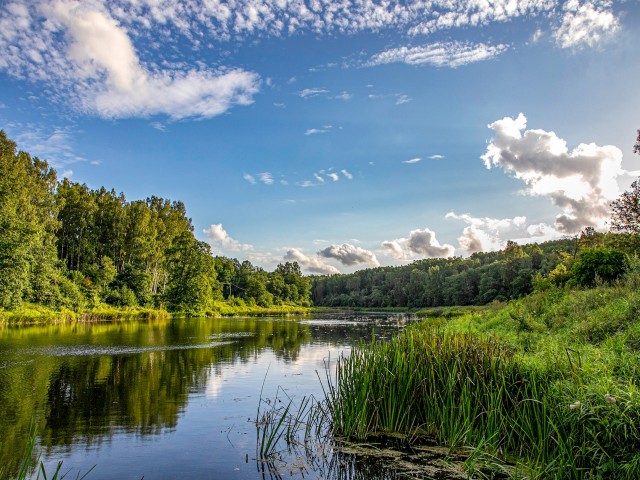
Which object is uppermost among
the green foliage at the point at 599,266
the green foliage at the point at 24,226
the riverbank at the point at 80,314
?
the green foliage at the point at 24,226

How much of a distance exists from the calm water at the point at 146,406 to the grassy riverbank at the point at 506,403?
1661 mm

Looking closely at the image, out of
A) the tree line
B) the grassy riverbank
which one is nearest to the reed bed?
the grassy riverbank

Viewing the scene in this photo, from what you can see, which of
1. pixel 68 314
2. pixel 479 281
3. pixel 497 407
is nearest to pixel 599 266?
pixel 497 407

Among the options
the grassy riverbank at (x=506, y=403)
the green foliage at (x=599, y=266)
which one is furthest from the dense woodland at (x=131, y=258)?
the grassy riverbank at (x=506, y=403)

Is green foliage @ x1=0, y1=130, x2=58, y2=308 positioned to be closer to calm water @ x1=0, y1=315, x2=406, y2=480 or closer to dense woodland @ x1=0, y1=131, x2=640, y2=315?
dense woodland @ x1=0, y1=131, x2=640, y2=315

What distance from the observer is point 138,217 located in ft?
278

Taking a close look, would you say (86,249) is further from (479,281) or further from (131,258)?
(479,281)

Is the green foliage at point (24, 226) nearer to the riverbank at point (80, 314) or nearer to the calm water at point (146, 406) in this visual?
the riverbank at point (80, 314)

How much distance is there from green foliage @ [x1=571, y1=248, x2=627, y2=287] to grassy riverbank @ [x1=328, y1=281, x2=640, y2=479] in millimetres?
16257

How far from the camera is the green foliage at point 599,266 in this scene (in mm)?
27156

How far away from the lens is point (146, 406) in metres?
14.7

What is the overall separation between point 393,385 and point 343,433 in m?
1.86

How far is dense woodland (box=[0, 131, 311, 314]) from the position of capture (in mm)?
46781

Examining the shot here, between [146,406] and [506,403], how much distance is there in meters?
11.1
